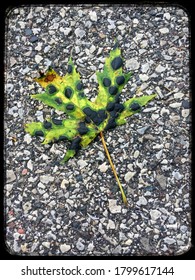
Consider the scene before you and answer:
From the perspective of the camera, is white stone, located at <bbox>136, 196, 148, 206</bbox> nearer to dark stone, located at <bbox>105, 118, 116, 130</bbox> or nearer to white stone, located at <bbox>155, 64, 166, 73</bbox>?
dark stone, located at <bbox>105, 118, 116, 130</bbox>

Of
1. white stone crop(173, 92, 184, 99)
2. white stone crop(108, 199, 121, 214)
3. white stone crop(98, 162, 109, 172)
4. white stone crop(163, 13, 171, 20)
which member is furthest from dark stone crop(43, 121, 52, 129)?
white stone crop(163, 13, 171, 20)

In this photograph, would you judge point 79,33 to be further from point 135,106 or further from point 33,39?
point 135,106

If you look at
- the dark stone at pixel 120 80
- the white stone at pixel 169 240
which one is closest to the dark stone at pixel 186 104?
the dark stone at pixel 120 80

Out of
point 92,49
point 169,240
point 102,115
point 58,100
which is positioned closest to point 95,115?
point 102,115

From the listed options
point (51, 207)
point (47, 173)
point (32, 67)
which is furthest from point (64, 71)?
point (51, 207)

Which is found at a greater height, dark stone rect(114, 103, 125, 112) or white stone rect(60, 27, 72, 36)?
white stone rect(60, 27, 72, 36)

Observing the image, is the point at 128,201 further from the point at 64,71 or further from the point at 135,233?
the point at 64,71
